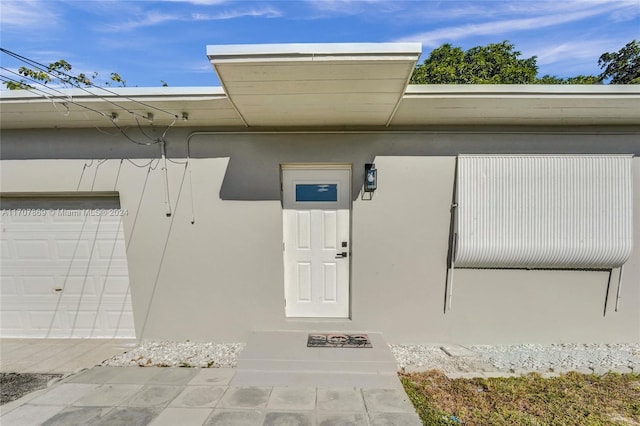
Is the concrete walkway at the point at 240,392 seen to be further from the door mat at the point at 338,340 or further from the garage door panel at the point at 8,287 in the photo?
the garage door panel at the point at 8,287

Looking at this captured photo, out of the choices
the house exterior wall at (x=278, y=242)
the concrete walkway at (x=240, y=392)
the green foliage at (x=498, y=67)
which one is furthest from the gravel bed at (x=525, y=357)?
the green foliage at (x=498, y=67)

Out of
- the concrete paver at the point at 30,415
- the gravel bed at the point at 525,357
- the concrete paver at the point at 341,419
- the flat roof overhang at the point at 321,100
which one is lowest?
the gravel bed at the point at 525,357

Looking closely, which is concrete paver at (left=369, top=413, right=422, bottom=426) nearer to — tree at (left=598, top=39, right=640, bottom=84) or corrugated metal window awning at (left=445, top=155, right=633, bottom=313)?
corrugated metal window awning at (left=445, top=155, right=633, bottom=313)

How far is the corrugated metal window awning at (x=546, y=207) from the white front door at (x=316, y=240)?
1533mm

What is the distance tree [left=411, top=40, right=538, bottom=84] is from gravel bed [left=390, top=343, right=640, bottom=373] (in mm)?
8466

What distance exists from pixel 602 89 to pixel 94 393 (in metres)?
5.96

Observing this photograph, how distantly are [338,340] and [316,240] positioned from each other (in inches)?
51.1

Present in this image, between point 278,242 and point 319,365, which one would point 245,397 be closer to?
point 319,365

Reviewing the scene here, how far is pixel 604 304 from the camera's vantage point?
366cm

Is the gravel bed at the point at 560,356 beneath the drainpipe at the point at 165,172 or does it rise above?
beneath

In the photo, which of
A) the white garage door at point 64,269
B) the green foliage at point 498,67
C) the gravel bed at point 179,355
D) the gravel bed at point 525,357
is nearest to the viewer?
the gravel bed at point 525,357

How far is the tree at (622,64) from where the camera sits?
889cm

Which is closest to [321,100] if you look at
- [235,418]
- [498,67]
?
[235,418]

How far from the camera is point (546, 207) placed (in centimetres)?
348
